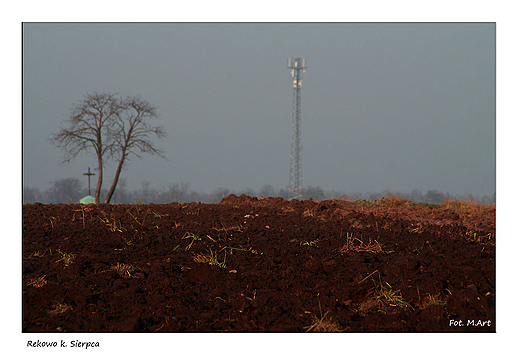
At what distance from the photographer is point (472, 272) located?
3.96 m

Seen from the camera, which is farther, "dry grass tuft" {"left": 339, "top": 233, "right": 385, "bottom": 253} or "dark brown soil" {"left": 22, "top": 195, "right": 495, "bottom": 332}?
"dry grass tuft" {"left": 339, "top": 233, "right": 385, "bottom": 253}

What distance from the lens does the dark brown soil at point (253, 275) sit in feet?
10.6

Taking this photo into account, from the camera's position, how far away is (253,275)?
4020 mm

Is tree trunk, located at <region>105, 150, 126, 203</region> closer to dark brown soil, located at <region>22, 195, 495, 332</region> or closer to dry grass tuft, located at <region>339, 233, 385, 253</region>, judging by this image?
dark brown soil, located at <region>22, 195, 495, 332</region>

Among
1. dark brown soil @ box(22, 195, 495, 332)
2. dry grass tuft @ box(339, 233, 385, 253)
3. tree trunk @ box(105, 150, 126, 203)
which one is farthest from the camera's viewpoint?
tree trunk @ box(105, 150, 126, 203)

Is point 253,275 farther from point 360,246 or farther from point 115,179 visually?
point 115,179

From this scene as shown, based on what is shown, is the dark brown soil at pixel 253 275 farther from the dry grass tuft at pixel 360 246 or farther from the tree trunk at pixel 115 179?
the tree trunk at pixel 115 179

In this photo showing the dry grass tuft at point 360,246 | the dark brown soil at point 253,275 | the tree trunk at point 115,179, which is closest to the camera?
the dark brown soil at point 253,275

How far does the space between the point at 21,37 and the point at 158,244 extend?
2.58m

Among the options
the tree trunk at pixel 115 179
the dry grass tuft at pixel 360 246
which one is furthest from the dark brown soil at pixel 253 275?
the tree trunk at pixel 115 179

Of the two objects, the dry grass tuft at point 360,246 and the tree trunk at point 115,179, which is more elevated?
the tree trunk at point 115,179

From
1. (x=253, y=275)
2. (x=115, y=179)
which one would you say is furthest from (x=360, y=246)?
(x=115, y=179)

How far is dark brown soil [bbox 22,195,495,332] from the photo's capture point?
128 inches

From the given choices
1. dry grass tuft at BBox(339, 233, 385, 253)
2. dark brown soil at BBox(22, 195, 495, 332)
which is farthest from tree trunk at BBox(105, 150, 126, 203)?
dry grass tuft at BBox(339, 233, 385, 253)
